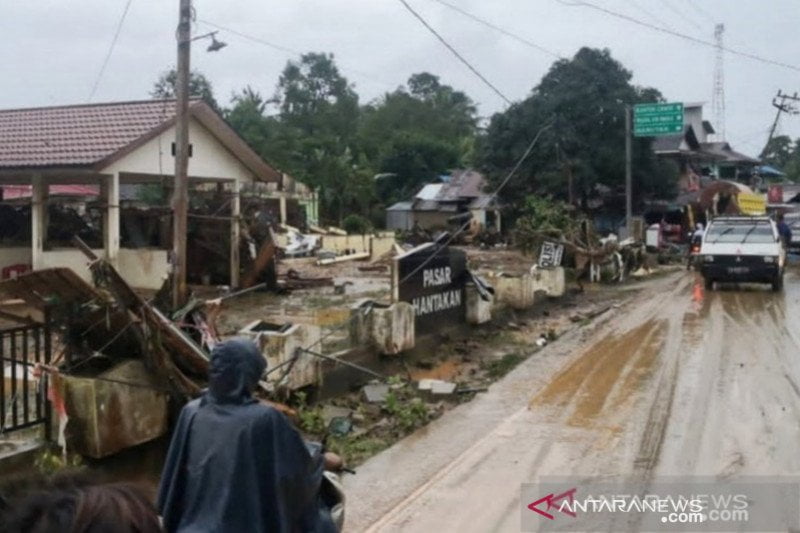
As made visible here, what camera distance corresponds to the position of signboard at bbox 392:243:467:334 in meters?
13.2

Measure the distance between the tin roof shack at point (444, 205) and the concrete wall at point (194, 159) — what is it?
2526cm

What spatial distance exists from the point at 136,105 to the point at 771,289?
15.7 metres

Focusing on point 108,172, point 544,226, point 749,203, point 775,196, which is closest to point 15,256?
point 108,172

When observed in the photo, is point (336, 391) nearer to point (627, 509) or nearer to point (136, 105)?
point (627, 509)

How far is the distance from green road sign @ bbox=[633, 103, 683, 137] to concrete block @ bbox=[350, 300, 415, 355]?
22463 millimetres

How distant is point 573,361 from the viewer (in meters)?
12.9

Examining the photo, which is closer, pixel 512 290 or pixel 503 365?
pixel 503 365

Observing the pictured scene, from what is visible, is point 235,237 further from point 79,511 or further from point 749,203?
point 749,203

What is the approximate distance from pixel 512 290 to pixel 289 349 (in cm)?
880

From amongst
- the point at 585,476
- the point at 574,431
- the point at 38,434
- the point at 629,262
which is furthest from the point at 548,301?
the point at 38,434

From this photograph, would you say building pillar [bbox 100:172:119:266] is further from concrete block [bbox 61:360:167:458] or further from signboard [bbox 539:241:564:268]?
concrete block [bbox 61:360:167:458]

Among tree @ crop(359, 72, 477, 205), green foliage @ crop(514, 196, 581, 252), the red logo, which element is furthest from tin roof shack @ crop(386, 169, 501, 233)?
the red logo

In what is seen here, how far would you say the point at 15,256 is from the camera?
19.5 metres

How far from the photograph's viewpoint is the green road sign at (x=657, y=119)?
3203 centimetres
